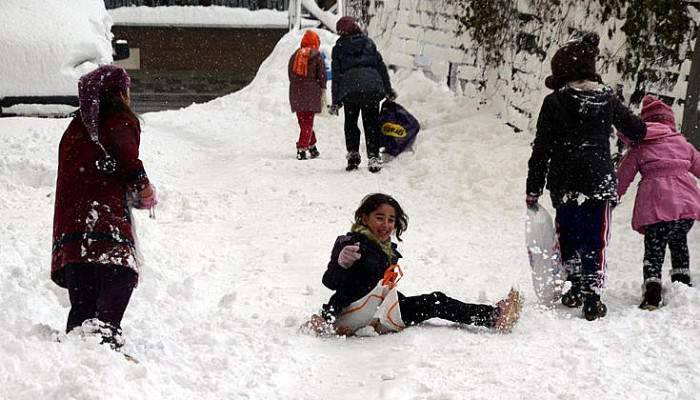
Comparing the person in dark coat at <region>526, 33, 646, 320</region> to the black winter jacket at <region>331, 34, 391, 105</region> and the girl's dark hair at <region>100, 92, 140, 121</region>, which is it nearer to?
the girl's dark hair at <region>100, 92, 140, 121</region>

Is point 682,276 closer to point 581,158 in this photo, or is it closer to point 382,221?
point 581,158

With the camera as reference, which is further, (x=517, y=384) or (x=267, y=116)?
(x=267, y=116)

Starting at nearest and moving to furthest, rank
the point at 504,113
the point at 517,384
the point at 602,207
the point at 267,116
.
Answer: the point at 517,384, the point at 602,207, the point at 504,113, the point at 267,116

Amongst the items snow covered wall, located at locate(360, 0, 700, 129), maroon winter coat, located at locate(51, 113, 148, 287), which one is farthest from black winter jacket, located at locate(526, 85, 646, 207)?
snow covered wall, located at locate(360, 0, 700, 129)

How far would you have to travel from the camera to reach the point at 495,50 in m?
10.2

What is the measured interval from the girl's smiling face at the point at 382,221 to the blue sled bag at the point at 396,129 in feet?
15.9

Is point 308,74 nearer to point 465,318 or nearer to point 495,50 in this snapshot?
point 495,50

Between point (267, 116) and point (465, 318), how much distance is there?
8.89m

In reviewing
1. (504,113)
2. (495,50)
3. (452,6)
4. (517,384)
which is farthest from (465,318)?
(452,6)

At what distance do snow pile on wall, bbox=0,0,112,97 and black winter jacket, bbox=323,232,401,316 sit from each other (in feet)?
19.0

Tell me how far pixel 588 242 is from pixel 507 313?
67 cm

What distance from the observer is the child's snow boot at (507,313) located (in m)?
4.46

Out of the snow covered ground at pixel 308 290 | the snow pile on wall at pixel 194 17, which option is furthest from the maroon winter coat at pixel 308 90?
the snow pile on wall at pixel 194 17

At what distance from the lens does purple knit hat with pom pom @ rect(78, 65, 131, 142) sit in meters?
3.77
